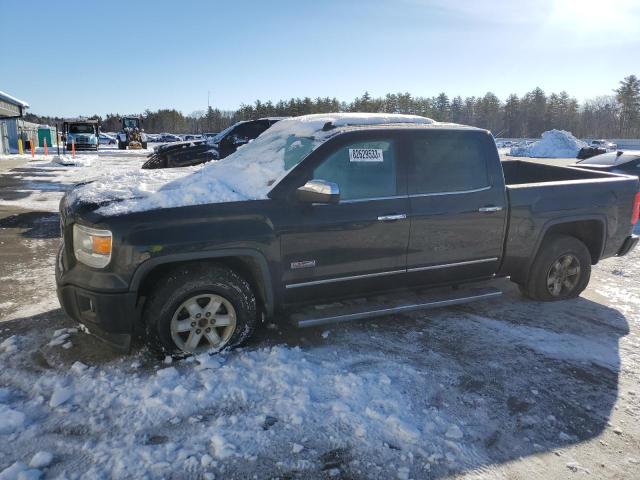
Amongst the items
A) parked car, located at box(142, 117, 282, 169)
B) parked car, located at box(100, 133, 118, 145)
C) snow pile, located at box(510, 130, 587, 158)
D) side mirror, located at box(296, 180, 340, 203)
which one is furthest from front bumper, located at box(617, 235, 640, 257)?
parked car, located at box(100, 133, 118, 145)

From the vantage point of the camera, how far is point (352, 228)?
12.9ft

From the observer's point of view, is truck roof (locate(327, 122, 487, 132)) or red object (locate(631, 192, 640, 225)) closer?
truck roof (locate(327, 122, 487, 132))

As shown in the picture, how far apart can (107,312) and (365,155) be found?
2340 millimetres

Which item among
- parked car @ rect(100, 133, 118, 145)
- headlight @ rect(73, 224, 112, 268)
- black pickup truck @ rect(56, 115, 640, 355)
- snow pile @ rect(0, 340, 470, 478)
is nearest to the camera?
snow pile @ rect(0, 340, 470, 478)

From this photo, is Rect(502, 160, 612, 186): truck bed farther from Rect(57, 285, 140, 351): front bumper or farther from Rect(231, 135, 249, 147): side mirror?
Rect(231, 135, 249, 147): side mirror

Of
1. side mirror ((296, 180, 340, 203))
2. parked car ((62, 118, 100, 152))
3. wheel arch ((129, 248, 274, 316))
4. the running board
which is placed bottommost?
the running board

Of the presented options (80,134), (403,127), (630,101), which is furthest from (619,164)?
(630,101)

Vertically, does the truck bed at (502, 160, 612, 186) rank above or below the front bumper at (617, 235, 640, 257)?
above

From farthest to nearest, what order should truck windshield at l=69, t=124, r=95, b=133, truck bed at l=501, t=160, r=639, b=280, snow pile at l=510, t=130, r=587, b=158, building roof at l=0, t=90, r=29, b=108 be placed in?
snow pile at l=510, t=130, r=587, b=158 < truck windshield at l=69, t=124, r=95, b=133 < building roof at l=0, t=90, r=29, b=108 < truck bed at l=501, t=160, r=639, b=280

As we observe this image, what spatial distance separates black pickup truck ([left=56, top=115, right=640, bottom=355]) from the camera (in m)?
3.43

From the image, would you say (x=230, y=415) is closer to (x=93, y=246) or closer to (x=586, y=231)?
(x=93, y=246)

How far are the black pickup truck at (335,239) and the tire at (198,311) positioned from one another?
1cm

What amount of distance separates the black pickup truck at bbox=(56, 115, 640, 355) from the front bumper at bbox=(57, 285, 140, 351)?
0.4 inches

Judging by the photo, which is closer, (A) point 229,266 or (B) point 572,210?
(A) point 229,266
